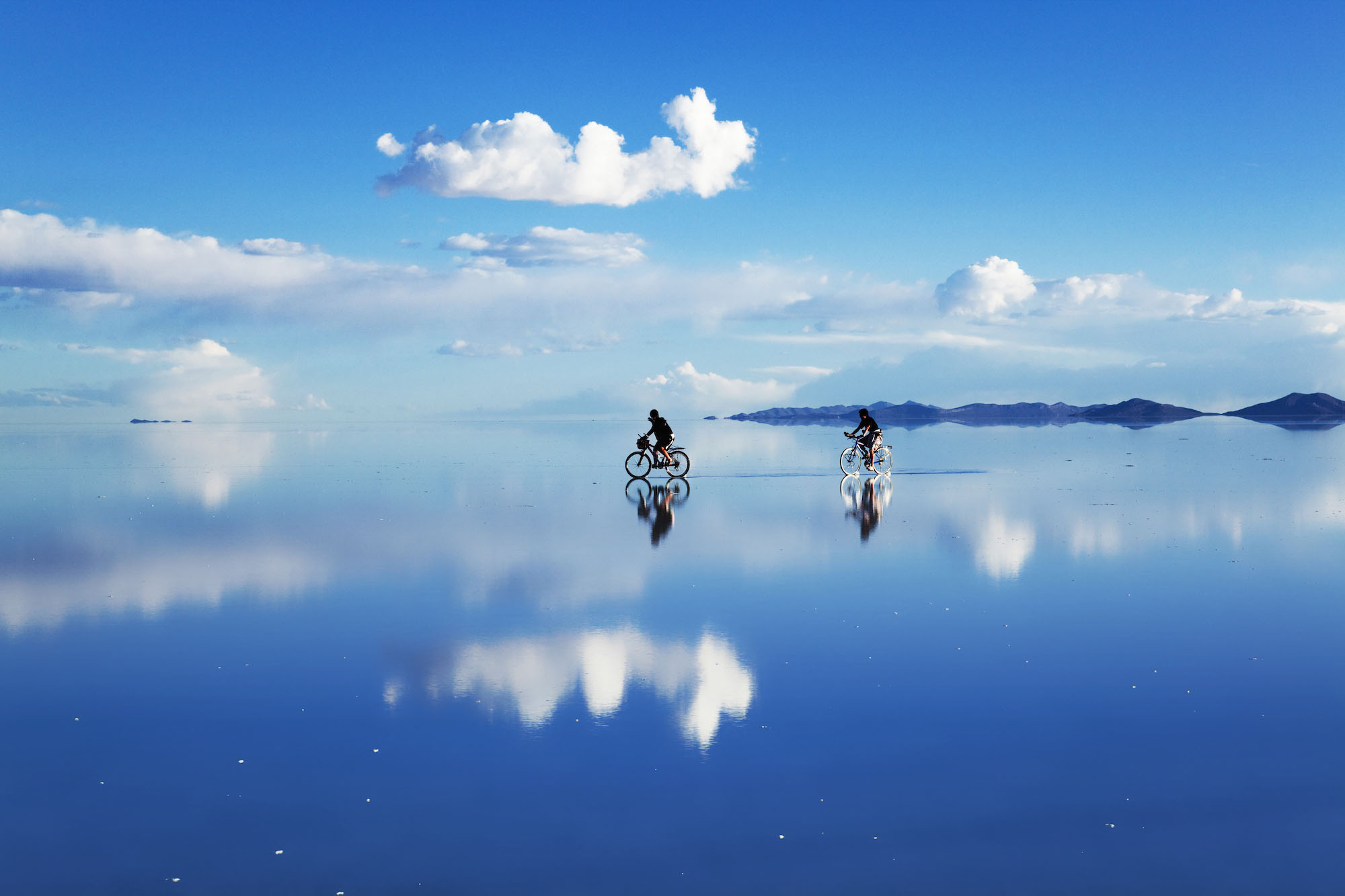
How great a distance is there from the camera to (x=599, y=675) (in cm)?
861

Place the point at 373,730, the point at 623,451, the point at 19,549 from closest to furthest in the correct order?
the point at 373,730
the point at 19,549
the point at 623,451

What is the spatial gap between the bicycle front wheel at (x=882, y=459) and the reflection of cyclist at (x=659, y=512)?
8026 millimetres

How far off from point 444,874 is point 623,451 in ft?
162

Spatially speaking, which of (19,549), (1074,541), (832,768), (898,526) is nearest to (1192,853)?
(832,768)

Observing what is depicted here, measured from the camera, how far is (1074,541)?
651 inches

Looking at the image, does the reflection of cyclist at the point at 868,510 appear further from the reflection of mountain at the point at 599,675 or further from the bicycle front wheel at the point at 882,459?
the reflection of mountain at the point at 599,675

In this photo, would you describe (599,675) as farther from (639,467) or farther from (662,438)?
(639,467)

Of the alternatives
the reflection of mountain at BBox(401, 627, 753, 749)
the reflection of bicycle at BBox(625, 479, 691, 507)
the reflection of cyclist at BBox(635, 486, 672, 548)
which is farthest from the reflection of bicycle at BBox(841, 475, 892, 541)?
the reflection of mountain at BBox(401, 627, 753, 749)

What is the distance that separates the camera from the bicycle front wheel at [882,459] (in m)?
32.8

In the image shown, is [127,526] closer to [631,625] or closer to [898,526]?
[631,625]

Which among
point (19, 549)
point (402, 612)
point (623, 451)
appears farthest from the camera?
point (623, 451)

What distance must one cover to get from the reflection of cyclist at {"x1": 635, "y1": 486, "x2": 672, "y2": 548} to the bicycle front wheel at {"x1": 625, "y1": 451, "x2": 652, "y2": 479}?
12.9 feet

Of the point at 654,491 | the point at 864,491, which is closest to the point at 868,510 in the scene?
the point at 864,491

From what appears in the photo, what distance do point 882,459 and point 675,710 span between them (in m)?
26.7
